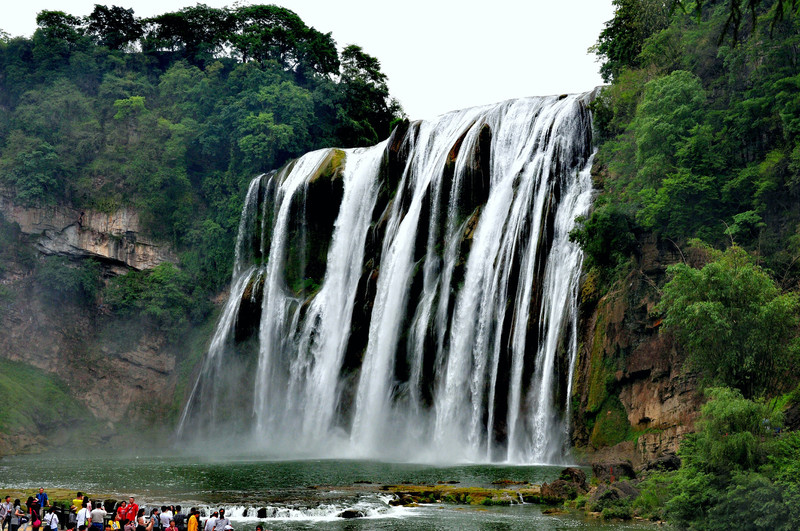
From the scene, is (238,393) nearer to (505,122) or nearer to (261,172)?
(261,172)

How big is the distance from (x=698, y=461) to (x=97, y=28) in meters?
67.6

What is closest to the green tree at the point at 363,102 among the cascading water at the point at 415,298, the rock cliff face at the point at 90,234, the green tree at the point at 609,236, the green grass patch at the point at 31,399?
the cascading water at the point at 415,298

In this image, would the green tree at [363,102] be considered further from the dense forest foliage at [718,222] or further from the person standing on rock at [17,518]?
the person standing on rock at [17,518]

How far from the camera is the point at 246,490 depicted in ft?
93.8

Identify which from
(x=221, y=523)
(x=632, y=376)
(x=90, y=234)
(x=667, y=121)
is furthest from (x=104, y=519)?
(x=90, y=234)

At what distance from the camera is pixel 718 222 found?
32.4 m

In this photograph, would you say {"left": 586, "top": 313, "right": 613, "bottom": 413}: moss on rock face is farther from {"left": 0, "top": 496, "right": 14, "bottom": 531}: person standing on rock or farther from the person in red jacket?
{"left": 0, "top": 496, "right": 14, "bottom": 531}: person standing on rock

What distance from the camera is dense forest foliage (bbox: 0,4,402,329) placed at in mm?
60594

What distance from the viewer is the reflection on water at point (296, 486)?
22.4 metres

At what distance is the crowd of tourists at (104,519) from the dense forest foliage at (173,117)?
124 ft

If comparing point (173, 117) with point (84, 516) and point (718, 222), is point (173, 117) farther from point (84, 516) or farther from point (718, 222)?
point (84, 516)

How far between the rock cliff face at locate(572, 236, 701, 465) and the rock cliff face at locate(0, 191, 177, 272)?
37889mm

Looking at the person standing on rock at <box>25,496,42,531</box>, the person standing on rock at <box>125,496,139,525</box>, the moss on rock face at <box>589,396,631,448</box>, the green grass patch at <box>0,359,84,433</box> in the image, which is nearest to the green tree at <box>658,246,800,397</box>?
the moss on rock face at <box>589,396,631,448</box>

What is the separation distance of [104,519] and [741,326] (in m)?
18.3
